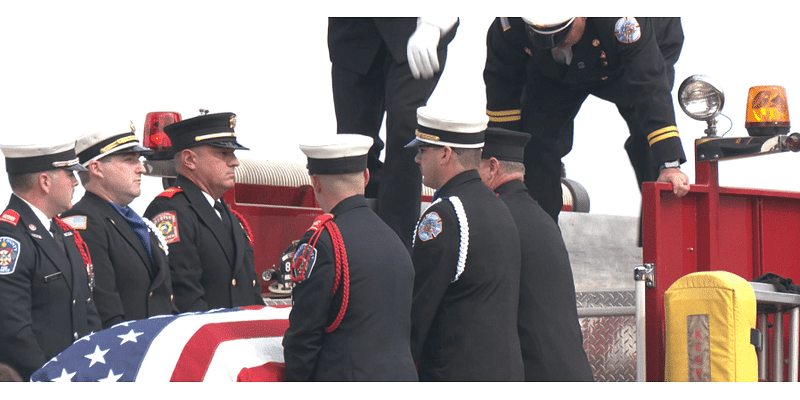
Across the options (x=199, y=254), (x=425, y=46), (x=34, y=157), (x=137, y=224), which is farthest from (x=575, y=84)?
(x=34, y=157)

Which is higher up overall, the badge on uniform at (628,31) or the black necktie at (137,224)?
the badge on uniform at (628,31)

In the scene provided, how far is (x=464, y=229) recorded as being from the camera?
313 centimetres

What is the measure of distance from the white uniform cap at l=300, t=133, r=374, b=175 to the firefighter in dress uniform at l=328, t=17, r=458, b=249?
3.99 ft

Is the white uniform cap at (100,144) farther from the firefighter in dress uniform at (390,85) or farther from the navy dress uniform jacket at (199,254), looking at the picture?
the firefighter in dress uniform at (390,85)

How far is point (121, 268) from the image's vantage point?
3.67m

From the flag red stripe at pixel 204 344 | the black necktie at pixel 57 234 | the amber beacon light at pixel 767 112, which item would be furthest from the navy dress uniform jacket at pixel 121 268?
the amber beacon light at pixel 767 112

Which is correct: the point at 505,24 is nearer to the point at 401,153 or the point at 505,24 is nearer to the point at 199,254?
the point at 401,153

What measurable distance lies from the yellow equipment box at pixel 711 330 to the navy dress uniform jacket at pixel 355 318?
4.97 ft

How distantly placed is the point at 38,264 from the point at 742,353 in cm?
266

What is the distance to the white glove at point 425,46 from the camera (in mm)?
4102

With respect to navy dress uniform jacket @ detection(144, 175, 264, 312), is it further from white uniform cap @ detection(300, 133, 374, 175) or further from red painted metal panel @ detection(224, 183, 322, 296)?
white uniform cap @ detection(300, 133, 374, 175)

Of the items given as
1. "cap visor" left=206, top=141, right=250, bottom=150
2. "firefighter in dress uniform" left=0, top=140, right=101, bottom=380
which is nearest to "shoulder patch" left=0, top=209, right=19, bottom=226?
"firefighter in dress uniform" left=0, top=140, right=101, bottom=380

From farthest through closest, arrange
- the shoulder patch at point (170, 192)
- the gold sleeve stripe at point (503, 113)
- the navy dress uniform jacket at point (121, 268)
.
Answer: the gold sleeve stripe at point (503, 113), the shoulder patch at point (170, 192), the navy dress uniform jacket at point (121, 268)

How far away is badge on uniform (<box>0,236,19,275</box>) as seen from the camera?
3.08 metres
